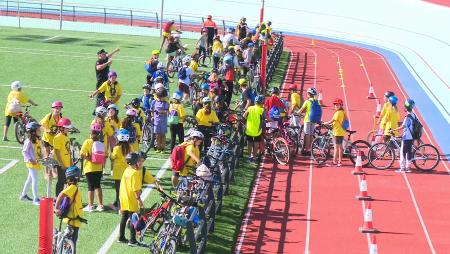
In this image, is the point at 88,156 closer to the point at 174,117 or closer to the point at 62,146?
the point at 62,146

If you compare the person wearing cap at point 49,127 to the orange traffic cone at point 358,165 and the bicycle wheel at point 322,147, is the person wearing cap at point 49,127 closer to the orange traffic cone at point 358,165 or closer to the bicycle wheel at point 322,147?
the bicycle wheel at point 322,147

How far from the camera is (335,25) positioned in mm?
62250

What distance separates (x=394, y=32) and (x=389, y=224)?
36998 mm

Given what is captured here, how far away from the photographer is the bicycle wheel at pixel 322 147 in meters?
25.3

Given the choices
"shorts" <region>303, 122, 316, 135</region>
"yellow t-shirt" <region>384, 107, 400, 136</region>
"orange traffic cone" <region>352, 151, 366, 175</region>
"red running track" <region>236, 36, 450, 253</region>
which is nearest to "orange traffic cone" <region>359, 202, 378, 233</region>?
"red running track" <region>236, 36, 450, 253</region>

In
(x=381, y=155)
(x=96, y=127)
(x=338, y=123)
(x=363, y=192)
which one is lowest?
(x=363, y=192)

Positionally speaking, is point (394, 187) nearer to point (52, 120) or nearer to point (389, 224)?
point (389, 224)

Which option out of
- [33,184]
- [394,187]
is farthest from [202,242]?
[394,187]

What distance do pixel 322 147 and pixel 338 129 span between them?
866 mm

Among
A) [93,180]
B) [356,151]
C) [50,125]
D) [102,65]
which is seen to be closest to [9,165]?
[50,125]

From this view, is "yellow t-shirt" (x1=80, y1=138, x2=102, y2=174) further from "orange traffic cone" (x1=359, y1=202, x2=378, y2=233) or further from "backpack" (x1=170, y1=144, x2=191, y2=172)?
"orange traffic cone" (x1=359, y1=202, x2=378, y2=233)

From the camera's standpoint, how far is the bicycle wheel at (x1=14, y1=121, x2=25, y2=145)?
25.3 meters

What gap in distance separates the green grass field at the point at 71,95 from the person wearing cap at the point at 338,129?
7.69 ft

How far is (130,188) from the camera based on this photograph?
16.8 m
